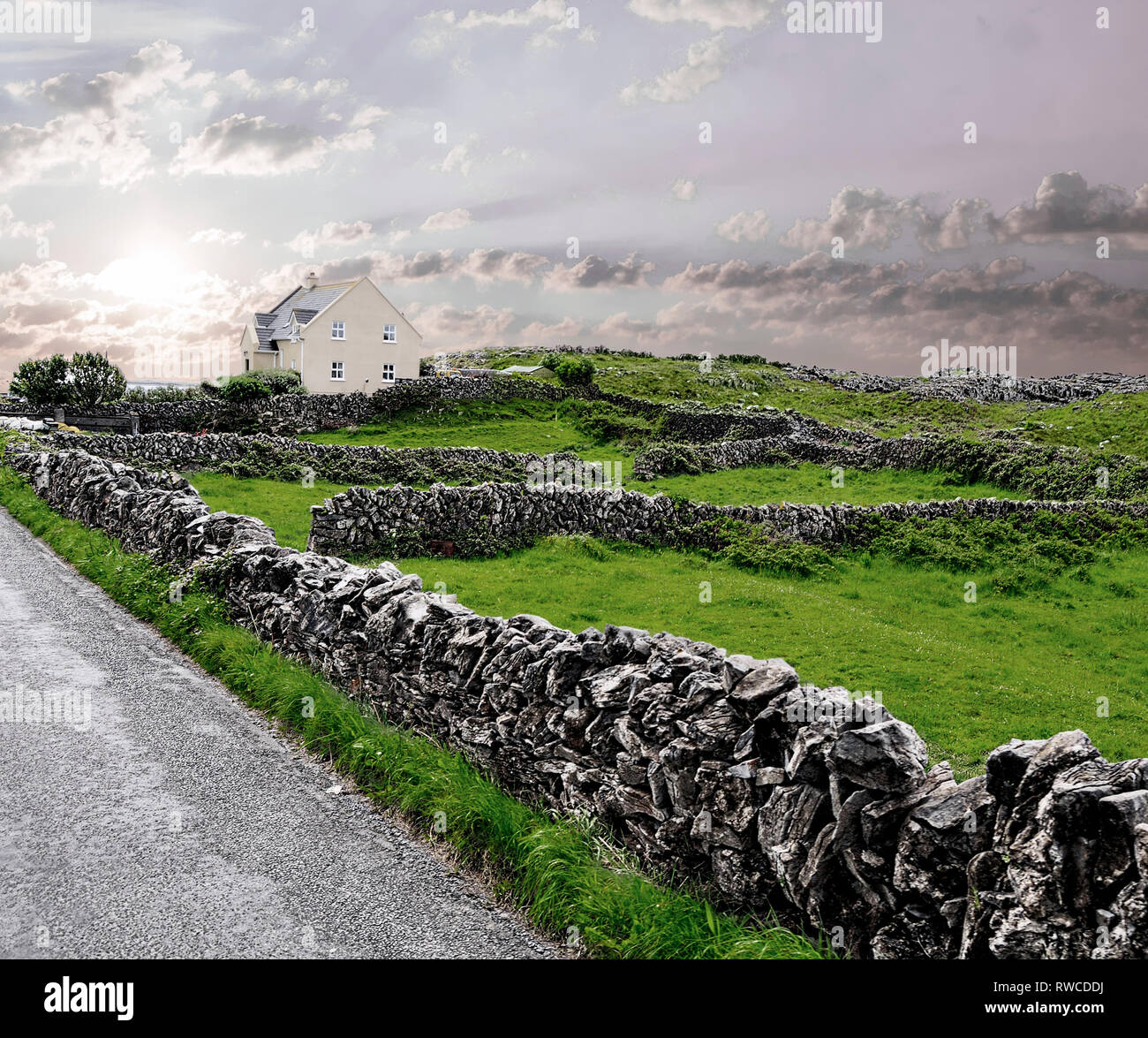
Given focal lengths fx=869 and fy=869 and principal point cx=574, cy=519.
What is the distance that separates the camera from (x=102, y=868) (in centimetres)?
719

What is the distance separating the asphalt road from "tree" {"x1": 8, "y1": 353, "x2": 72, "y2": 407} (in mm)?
57085

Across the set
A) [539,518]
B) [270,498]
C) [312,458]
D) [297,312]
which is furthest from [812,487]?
[297,312]

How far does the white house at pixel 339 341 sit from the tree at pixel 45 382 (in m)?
13.2

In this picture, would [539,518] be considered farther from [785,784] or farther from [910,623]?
[785,784]

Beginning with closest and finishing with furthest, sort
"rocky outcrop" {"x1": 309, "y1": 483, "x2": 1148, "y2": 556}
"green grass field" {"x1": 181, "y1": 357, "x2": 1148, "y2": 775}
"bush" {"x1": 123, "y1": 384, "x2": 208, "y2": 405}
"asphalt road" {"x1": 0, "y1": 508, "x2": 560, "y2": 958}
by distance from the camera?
"asphalt road" {"x1": 0, "y1": 508, "x2": 560, "y2": 958}
"green grass field" {"x1": 181, "y1": 357, "x2": 1148, "y2": 775}
"rocky outcrop" {"x1": 309, "y1": 483, "x2": 1148, "y2": 556}
"bush" {"x1": 123, "y1": 384, "x2": 208, "y2": 405}

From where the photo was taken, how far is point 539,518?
24.0 meters

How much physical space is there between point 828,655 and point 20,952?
11.7m

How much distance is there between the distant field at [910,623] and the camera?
1255cm

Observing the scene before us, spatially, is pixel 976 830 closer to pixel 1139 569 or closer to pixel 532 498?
pixel 532 498

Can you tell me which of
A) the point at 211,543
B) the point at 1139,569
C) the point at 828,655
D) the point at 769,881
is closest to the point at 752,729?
the point at 769,881

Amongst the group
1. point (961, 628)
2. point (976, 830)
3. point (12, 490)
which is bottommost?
point (961, 628)

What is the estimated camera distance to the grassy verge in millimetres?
5914

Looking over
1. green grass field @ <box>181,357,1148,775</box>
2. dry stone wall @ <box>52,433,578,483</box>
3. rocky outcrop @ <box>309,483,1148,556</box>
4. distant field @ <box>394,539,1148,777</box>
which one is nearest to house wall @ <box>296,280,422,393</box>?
dry stone wall @ <box>52,433,578,483</box>

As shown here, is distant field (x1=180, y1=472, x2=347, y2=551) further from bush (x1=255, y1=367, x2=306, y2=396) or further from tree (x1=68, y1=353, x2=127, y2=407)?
tree (x1=68, y1=353, x2=127, y2=407)
